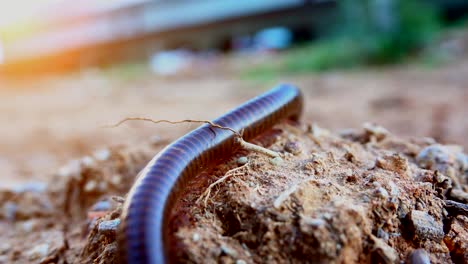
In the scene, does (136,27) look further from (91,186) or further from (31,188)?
(91,186)

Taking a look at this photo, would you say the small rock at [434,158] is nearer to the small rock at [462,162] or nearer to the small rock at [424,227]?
the small rock at [462,162]

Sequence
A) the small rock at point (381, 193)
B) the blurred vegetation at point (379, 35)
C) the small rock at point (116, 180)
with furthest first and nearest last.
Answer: the blurred vegetation at point (379, 35)
the small rock at point (116, 180)
the small rock at point (381, 193)

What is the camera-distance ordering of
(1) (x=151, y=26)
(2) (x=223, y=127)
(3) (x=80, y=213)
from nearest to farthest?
(2) (x=223, y=127) < (3) (x=80, y=213) < (1) (x=151, y=26)

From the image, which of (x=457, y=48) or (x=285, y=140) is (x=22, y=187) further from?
(x=457, y=48)

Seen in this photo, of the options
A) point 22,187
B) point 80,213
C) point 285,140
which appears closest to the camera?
point 285,140

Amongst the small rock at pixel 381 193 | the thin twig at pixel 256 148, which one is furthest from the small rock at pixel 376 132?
the small rock at pixel 381 193

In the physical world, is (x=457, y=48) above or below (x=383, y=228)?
below

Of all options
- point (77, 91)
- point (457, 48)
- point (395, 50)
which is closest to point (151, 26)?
point (77, 91)
